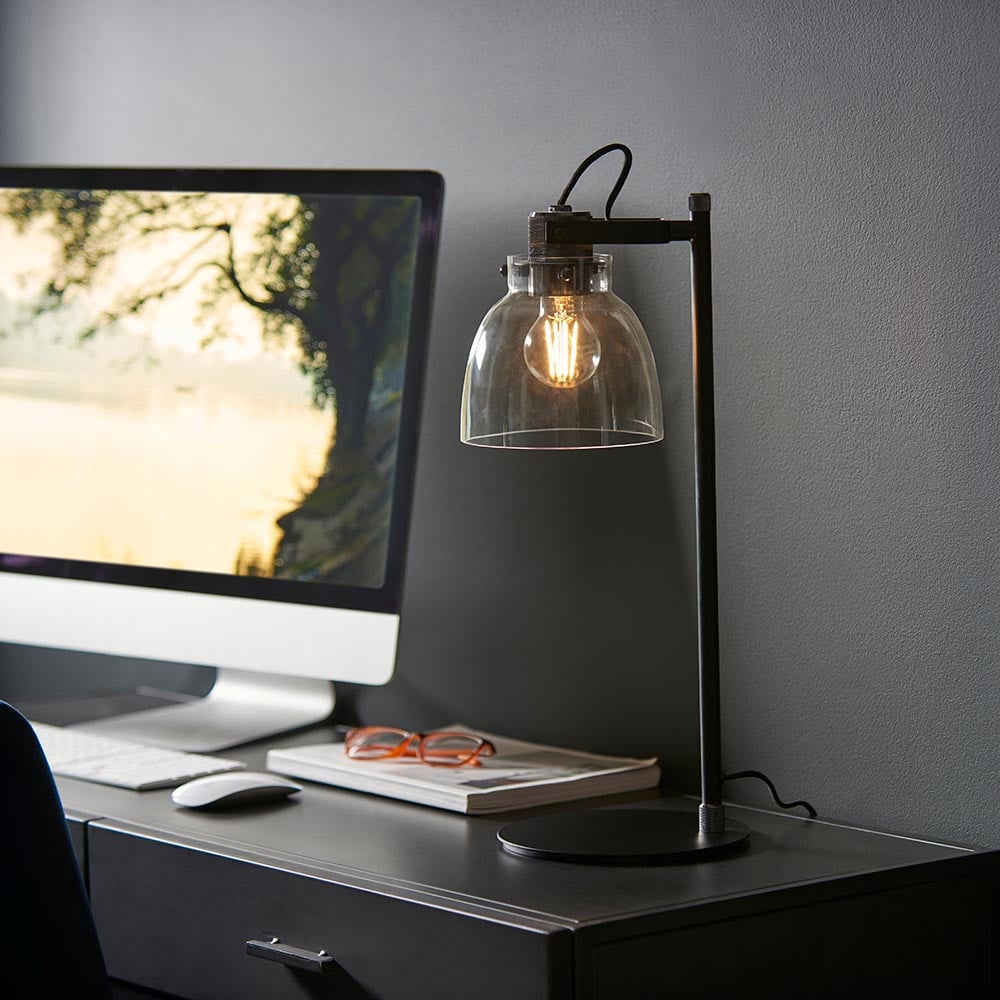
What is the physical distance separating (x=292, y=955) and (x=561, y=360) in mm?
510

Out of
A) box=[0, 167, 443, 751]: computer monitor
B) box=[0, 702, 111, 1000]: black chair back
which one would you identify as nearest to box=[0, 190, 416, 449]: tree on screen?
box=[0, 167, 443, 751]: computer monitor

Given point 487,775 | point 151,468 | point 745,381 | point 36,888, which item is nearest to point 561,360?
point 745,381

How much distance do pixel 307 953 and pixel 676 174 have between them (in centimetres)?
82

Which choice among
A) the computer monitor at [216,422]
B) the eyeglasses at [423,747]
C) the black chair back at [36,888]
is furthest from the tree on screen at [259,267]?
the black chair back at [36,888]

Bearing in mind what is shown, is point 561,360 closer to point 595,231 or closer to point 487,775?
point 595,231

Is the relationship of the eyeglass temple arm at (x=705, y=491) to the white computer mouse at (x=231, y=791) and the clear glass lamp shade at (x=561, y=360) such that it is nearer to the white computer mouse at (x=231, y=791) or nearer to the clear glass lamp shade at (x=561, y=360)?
the clear glass lamp shade at (x=561, y=360)

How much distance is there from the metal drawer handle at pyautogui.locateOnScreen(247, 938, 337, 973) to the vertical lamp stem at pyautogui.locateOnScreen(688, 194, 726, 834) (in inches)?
12.8

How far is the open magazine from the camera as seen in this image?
1288 millimetres

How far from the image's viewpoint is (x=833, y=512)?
4.32 ft

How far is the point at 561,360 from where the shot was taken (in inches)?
44.9

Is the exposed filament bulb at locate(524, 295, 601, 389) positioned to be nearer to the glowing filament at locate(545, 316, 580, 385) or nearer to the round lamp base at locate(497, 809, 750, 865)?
the glowing filament at locate(545, 316, 580, 385)

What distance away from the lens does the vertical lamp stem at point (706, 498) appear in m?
1.17

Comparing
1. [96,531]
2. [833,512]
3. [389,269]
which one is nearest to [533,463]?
[389,269]

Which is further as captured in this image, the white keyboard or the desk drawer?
the white keyboard
